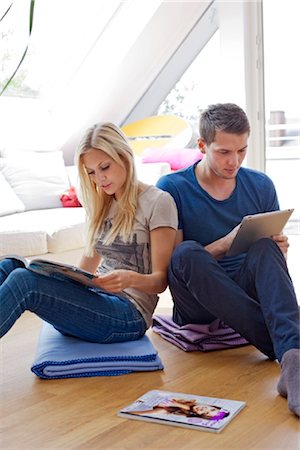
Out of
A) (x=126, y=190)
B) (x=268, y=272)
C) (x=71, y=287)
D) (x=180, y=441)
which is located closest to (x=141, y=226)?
(x=126, y=190)

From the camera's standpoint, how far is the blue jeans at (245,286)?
212 centimetres

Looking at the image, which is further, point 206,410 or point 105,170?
point 105,170

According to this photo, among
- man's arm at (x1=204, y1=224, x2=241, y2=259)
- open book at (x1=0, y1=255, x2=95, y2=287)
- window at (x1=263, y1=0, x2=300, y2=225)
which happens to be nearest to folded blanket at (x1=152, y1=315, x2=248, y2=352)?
man's arm at (x1=204, y1=224, x2=241, y2=259)

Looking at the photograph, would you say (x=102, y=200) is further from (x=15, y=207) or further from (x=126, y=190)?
(x=15, y=207)

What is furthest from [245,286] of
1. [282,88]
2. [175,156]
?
[282,88]

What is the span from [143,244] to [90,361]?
1.48 ft

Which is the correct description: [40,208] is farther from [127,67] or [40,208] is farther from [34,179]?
[127,67]

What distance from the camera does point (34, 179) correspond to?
459 cm

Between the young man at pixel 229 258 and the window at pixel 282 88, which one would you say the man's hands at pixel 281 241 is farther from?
the window at pixel 282 88

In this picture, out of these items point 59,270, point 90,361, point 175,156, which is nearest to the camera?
point 59,270

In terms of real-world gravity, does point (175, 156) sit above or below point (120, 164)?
below

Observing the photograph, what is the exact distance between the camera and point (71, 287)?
225 centimetres

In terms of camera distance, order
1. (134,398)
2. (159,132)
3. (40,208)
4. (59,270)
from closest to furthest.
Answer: (134,398)
(59,270)
(40,208)
(159,132)

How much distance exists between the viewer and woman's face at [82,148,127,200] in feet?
7.72
